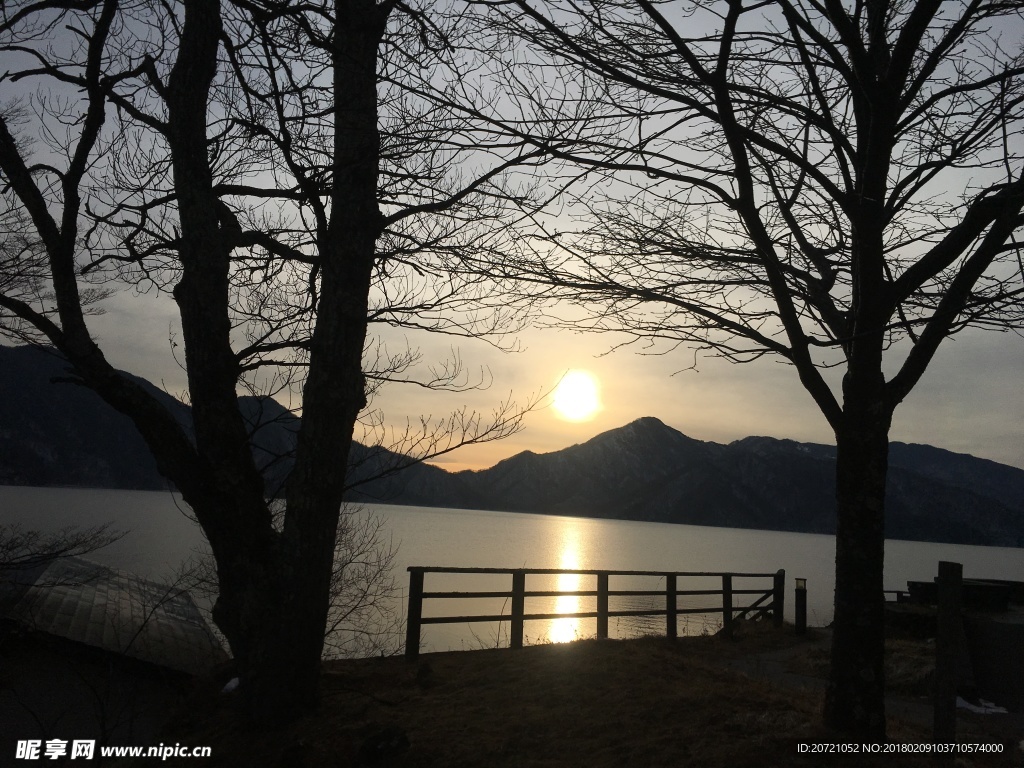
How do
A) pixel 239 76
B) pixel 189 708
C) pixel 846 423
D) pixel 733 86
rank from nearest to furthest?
pixel 733 86
pixel 846 423
pixel 239 76
pixel 189 708

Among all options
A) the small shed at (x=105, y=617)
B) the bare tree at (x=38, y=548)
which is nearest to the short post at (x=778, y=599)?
the small shed at (x=105, y=617)

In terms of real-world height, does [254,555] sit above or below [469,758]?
above

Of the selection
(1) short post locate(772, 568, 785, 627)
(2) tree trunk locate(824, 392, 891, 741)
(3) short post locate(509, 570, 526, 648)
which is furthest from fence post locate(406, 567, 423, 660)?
(1) short post locate(772, 568, 785, 627)

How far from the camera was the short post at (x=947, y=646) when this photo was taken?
468cm

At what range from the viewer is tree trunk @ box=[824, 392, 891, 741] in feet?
16.3

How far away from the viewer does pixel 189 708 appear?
7.20 m

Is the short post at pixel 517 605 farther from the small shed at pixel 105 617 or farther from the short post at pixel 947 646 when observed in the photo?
the short post at pixel 947 646

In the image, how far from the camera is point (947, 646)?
15.4 ft

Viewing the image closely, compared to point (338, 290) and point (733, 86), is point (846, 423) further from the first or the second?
point (338, 290)

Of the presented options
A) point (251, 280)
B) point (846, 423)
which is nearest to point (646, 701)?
point (846, 423)

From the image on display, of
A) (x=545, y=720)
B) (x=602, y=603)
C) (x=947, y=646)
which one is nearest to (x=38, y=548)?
(x=602, y=603)

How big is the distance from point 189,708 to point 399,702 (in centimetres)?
232

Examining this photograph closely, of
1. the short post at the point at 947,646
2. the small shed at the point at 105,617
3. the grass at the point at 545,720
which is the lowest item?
the small shed at the point at 105,617

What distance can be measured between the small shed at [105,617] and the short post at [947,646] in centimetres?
795
